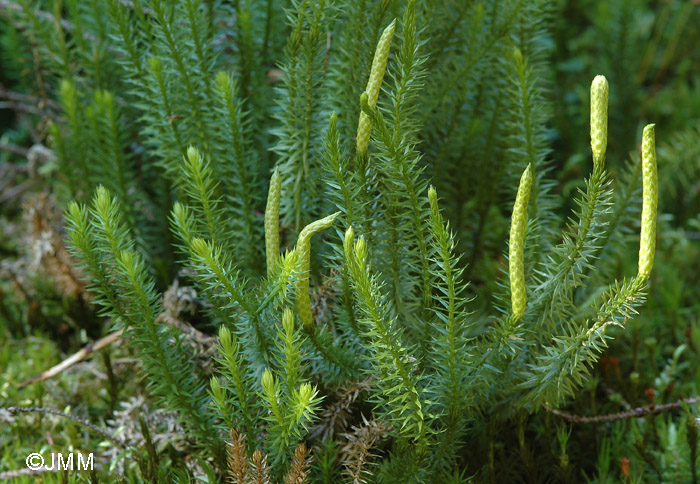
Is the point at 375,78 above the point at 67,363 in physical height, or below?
above

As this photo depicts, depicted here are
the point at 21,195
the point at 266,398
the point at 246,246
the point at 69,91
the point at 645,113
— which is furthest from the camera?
the point at 645,113

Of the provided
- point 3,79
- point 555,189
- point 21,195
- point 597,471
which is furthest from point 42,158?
point 597,471

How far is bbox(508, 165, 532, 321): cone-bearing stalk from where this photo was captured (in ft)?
3.53

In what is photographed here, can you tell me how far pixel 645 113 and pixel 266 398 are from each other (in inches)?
87.5

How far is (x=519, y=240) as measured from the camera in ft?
3.56

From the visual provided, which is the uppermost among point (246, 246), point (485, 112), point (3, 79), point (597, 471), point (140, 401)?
point (3, 79)

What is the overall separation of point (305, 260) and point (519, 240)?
361 millimetres

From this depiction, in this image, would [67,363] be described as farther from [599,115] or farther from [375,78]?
[599,115]

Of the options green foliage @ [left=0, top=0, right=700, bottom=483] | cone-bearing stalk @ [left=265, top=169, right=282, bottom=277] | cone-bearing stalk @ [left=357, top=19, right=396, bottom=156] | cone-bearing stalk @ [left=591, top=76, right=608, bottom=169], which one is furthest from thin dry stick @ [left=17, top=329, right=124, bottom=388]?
cone-bearing stalk @ [left=591, top=76, right=608, bottom=169]

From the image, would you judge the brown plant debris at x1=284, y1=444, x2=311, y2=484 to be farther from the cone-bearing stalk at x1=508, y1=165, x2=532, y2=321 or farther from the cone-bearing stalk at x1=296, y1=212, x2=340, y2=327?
the cone-bearing stalk at x1=508, y1=165, x2=532, y2=321

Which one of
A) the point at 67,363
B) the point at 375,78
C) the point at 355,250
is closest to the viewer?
the point at 355,250

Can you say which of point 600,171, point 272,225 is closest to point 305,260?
point 272,225

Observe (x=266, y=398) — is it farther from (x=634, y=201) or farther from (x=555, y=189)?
(x=555, y=189)

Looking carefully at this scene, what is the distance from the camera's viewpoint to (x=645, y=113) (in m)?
2.69
